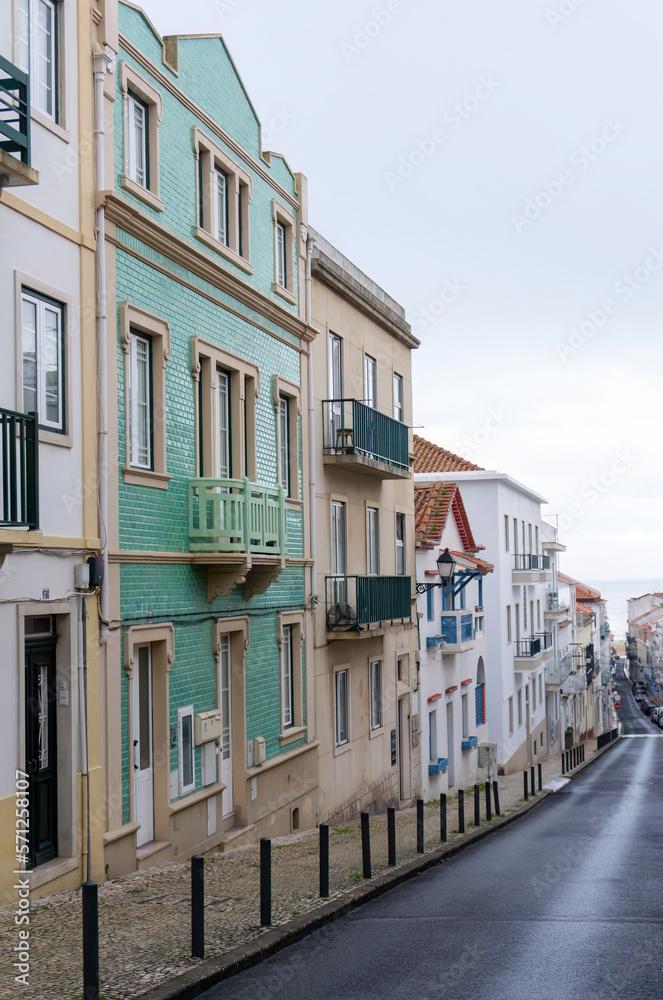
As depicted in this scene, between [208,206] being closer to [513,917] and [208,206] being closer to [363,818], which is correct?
[363,818]

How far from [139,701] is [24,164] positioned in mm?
6175

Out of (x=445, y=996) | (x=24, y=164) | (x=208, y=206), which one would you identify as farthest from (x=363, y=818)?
(x=208, y=206)

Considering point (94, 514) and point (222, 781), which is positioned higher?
point (94, 514)

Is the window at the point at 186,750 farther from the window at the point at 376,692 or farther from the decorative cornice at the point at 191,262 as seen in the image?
the window at the point at 376,692

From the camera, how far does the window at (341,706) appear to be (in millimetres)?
19500

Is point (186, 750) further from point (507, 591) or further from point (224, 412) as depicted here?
point (507, 591)

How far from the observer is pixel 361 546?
69.6ft

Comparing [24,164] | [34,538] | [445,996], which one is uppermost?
[24,164]

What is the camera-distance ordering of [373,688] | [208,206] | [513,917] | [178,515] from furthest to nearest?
1. [373,688]
2. [208,206]
3. [178,515]
4. [513,917]

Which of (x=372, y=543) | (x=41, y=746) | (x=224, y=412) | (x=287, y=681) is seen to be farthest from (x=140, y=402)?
(x=372, y=543)

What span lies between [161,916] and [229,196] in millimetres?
10006

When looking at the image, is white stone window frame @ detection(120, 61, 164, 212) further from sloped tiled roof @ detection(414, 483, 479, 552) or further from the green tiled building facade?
sloped tiled roof @ detection(414, 483, 479, 552)

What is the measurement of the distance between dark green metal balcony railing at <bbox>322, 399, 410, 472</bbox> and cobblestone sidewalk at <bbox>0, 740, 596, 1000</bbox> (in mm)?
7189

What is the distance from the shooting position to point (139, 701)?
12.4 meters
